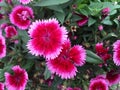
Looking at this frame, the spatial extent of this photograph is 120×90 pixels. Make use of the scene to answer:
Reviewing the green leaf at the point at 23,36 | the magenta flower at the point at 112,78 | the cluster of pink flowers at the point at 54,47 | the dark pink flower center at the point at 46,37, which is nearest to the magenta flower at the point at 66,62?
the cluster of pink flowers at the point at 54,47

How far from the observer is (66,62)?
4.08ft

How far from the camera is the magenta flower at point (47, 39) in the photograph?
3.85 feet

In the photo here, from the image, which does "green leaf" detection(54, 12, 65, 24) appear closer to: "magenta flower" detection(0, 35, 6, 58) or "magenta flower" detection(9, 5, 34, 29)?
"magenta flower" detection(9, 5, 34, 29)

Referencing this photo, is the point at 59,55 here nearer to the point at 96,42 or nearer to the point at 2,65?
the point at 96,42

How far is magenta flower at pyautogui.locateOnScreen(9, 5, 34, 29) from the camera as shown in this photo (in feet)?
4.57

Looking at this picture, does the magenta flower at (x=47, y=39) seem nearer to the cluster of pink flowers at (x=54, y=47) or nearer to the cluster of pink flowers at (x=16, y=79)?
the cluster of pink flowers at (x=54, y=47)

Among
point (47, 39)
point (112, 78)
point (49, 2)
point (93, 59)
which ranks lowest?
point (112, 78)

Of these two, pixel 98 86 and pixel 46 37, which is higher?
pixel 46 37

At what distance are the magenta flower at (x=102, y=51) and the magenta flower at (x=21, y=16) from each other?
32cm

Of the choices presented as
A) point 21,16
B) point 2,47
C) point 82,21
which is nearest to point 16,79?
point 2,47

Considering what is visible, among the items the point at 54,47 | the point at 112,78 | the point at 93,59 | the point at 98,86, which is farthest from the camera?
the point at 112,78

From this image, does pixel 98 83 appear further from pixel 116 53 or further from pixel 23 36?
pixel 23 36

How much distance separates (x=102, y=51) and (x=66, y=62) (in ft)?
0.76

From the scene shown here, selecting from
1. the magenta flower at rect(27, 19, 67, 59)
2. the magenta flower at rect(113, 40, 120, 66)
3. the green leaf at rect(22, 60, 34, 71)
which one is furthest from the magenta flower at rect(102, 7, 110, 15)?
the green leaf at rect(22, 60, 34, 71)
